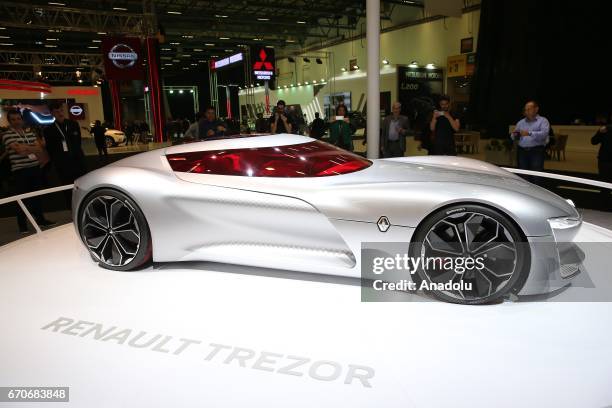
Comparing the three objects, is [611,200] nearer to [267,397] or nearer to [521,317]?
[521,317]

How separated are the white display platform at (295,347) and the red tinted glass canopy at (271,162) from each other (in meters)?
0.74

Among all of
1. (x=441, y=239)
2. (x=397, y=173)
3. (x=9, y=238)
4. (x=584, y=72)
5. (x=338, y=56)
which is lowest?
(x=9, y=238)

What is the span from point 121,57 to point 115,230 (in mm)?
13846

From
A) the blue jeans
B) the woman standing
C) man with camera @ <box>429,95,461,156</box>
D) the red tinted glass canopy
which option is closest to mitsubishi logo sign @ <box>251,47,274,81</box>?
the woman standing

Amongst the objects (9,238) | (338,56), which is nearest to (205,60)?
(338,56)

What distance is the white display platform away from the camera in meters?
1.81

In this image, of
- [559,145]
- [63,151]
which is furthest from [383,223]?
[559,145]

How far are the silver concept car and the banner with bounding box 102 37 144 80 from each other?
1329 cm

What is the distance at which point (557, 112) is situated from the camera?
41.4ft

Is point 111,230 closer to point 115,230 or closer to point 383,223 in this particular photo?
point 115,230

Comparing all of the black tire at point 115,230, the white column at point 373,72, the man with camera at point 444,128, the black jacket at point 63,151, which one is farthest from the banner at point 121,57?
the black tire at point 115,230

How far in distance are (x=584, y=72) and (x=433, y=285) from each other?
1213 cm

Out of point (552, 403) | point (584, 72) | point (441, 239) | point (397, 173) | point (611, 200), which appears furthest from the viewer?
point (584, 72)

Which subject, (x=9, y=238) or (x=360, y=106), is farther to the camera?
(x=360, y=106)
